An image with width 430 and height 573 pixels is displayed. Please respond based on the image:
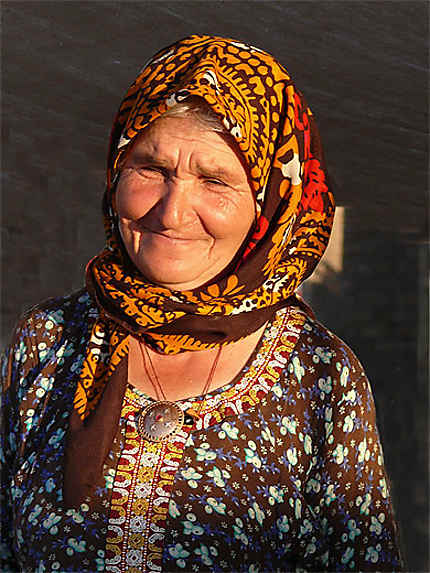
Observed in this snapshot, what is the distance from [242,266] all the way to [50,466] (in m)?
0.64

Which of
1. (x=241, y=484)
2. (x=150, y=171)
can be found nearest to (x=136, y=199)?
(x=150, y=171)

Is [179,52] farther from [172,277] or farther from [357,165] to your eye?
[357,165]

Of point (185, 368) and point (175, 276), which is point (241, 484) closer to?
point (185, 368)

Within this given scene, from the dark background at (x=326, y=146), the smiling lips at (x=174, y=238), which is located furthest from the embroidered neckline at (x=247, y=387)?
the dark background at (x=326, y=146)

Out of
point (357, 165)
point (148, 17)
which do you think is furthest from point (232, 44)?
point (357, 165)

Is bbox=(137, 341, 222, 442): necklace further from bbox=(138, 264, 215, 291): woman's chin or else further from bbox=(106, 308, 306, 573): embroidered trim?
bbox=(138, 264, 215, 291): woman's chin

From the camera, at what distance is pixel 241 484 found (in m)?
1.85

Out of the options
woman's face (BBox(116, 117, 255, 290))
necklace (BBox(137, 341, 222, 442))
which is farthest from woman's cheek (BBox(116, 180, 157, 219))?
necklace (BBox(137, 341, 222, 442))

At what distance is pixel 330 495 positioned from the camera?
1.89 meters

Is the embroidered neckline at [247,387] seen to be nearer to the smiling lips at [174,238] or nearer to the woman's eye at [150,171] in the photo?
the smiling lips at [174,238]

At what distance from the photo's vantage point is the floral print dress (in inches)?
71.9

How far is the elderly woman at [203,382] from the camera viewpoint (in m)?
1.85

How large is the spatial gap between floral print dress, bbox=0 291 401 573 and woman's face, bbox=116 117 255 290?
0.27 m

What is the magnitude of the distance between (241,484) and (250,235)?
Result: 0.58 metres
